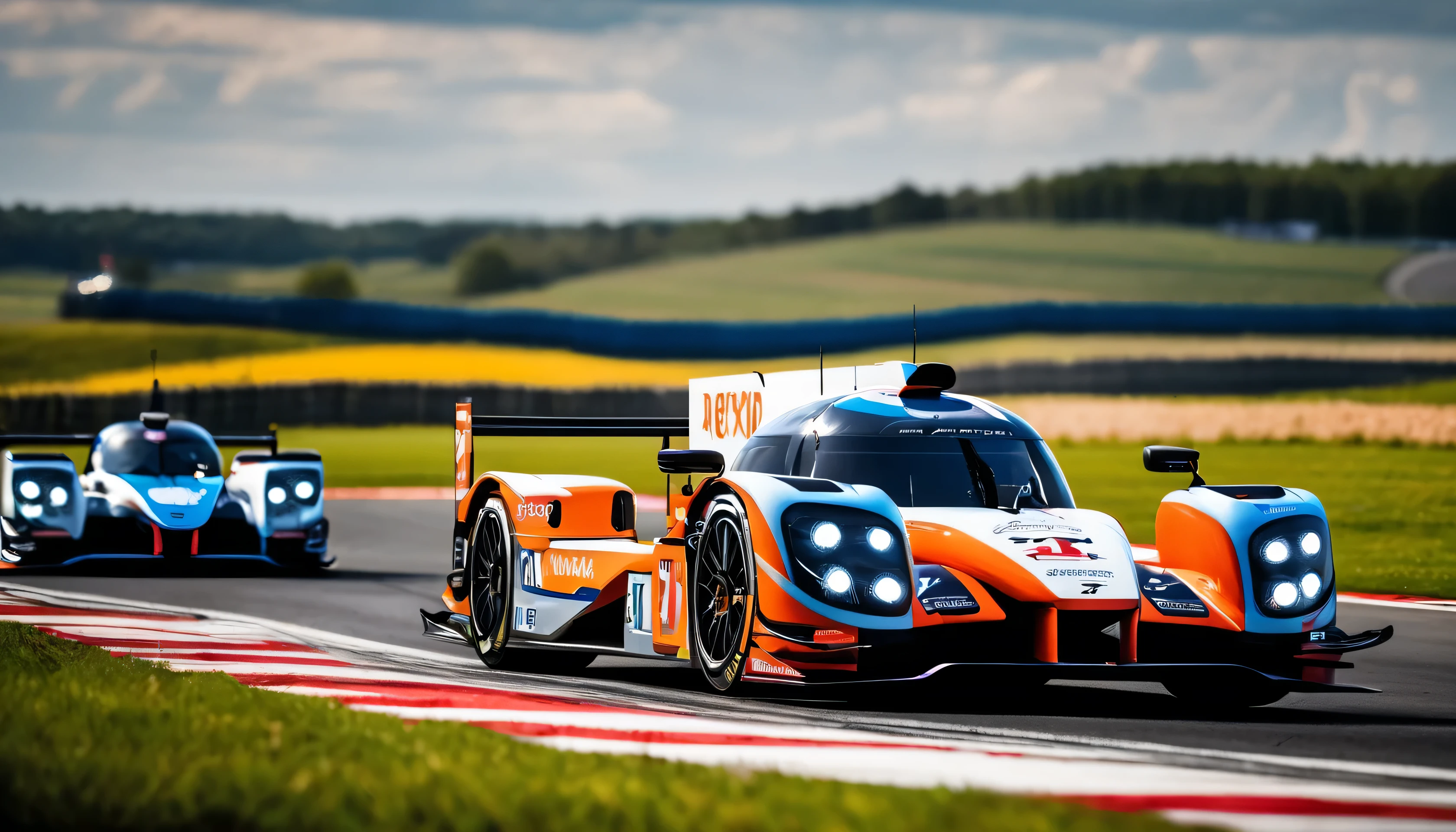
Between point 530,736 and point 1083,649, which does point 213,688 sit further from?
point 1083,649

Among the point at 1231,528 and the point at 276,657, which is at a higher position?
the point at 1231,528

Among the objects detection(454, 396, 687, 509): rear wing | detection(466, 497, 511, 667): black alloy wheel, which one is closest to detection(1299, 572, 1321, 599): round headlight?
detection(454, 396, 687, 509): rear wing

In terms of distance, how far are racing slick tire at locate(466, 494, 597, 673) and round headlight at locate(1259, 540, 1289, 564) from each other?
12.1 feet

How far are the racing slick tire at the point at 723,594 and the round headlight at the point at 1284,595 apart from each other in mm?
2405

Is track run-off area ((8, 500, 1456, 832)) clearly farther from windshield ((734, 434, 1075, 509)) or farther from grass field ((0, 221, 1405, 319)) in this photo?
grass field ((0, 221, 1405, 319))

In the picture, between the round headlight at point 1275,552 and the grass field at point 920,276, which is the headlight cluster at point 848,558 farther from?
the grass field at point 920,276

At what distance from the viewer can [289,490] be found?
53.4 ft

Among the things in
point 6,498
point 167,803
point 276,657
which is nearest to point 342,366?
point 6,498

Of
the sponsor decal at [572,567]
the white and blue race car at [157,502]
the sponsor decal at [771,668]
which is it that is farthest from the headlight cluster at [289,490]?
the sponsor decal at [771,668]

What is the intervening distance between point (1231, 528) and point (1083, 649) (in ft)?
3.53

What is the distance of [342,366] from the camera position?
61.2 meters

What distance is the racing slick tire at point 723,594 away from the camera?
24.9 feet

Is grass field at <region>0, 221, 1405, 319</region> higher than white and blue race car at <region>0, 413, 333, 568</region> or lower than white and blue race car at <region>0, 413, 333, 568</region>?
higher

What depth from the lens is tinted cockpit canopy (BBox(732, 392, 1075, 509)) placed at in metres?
8.36
